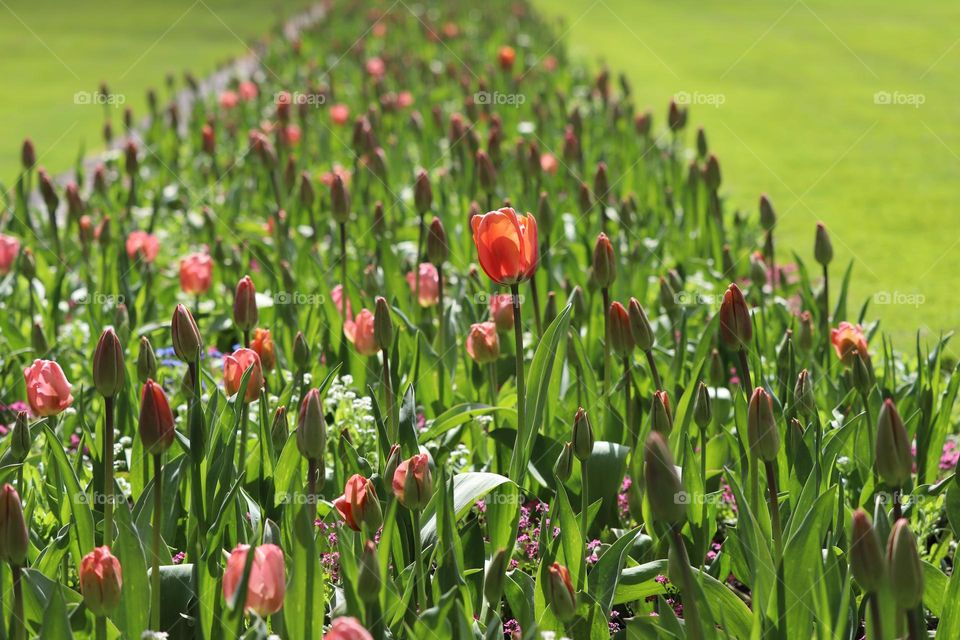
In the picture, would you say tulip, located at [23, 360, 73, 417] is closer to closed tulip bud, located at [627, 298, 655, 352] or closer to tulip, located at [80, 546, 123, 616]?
tulip, located at [80, 546, 123, 616]

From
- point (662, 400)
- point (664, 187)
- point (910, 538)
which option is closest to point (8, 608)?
point (662, 400)

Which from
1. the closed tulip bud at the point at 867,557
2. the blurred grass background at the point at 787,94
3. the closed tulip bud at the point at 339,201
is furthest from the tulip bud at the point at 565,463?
the blurred grass background at the point at 787,94

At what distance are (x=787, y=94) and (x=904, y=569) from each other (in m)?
9.77

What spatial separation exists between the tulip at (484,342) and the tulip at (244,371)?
1.94 feet

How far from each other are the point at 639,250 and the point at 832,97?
703 centimetres

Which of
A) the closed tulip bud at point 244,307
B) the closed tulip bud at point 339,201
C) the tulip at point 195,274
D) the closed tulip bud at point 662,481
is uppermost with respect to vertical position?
the closed tulip bud at point 339,201

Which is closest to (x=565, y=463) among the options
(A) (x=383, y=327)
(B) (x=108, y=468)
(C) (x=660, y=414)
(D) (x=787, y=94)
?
(C) (x=660, y=414)

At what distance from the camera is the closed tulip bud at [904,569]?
139cm

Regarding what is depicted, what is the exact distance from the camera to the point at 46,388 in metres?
2.21

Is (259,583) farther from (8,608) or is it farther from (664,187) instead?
(664,187)

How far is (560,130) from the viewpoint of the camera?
7.02 m

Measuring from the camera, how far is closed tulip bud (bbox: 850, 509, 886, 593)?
1.43 meters

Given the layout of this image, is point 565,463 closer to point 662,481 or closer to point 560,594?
point 560,594

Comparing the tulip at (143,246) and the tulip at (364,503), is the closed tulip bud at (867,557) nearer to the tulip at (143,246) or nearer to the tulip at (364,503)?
the tulip at (364,503)
